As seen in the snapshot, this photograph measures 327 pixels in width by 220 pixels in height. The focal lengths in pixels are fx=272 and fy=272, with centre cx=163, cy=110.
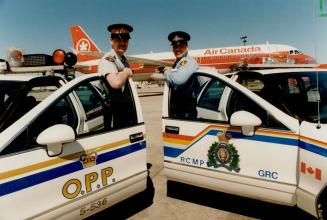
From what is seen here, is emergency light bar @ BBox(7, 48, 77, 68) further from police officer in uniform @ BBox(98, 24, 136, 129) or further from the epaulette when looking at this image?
the epaulette

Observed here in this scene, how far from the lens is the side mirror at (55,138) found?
213cm

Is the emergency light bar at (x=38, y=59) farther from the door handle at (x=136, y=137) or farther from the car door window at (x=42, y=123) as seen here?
the door handle at (x=136, y=137)

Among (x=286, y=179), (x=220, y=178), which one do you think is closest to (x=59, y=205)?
(x=220, y=178)

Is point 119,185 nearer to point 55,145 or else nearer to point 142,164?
point 142,164

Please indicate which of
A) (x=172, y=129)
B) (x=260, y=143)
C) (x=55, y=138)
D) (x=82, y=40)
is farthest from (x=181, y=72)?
(x=82, y=40)

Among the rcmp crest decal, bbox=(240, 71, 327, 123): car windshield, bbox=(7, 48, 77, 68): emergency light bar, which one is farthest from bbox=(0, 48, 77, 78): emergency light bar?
bbox=(240, 71, 327, 123): car windshield

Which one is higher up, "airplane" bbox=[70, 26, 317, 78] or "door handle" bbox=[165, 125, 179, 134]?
"airplane" bbox=[70, 26, 317, 78]

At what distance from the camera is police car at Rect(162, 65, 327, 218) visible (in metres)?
2.40

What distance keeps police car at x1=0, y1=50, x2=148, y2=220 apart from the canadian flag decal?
168 centimetres

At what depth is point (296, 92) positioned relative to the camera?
12.6 feet

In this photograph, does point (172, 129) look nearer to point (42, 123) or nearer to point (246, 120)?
point (246, 120)

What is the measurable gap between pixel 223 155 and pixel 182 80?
105cm

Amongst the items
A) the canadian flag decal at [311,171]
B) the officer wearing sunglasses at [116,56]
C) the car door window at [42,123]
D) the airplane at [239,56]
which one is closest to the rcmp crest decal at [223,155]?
the canadian flag decal at [311,171]

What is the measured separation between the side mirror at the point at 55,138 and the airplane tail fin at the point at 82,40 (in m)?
36.6
